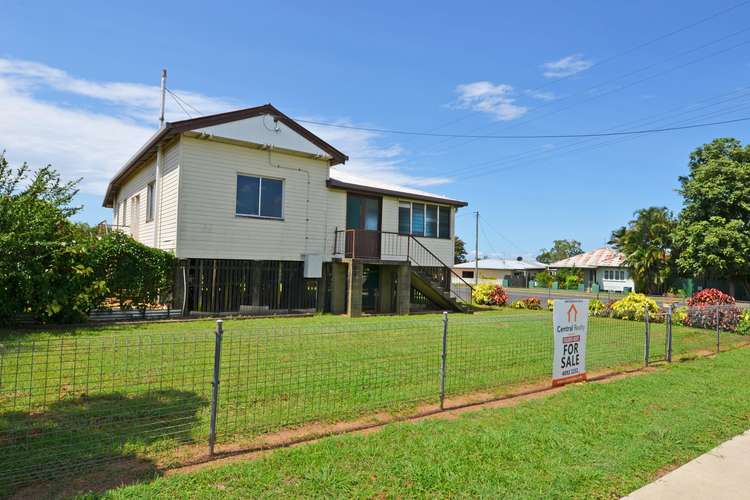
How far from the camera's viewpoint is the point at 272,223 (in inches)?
621

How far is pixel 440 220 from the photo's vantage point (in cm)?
2053

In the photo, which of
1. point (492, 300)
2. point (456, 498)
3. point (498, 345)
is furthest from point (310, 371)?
point (492, 300)

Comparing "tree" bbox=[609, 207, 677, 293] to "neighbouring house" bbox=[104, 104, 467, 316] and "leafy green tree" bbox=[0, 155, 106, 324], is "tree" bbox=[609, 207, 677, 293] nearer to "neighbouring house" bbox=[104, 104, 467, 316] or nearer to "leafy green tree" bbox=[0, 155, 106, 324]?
"neighbouring house" bbox=[104, 104, 467, 316]

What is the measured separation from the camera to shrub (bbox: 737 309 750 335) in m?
13.9

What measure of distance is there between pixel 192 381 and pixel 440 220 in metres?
15.4

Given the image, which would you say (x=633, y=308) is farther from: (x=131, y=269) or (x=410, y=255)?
(x=131, y=269)

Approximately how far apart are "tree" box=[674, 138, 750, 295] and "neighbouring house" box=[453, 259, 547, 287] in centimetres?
2341

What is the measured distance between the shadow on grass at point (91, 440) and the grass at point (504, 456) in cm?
53

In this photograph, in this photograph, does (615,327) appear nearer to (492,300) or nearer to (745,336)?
(745,336)

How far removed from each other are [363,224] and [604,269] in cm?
4341

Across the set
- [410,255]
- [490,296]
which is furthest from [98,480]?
[490,296]

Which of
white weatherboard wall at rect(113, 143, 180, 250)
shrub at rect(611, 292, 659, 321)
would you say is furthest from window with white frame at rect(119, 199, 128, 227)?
shrub at rect(611, 292, 659, 321)

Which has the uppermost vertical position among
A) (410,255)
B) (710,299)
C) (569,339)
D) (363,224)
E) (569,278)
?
(363,224)

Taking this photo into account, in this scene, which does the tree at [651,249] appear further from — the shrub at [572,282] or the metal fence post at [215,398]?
the metal fence post at [215,398]
